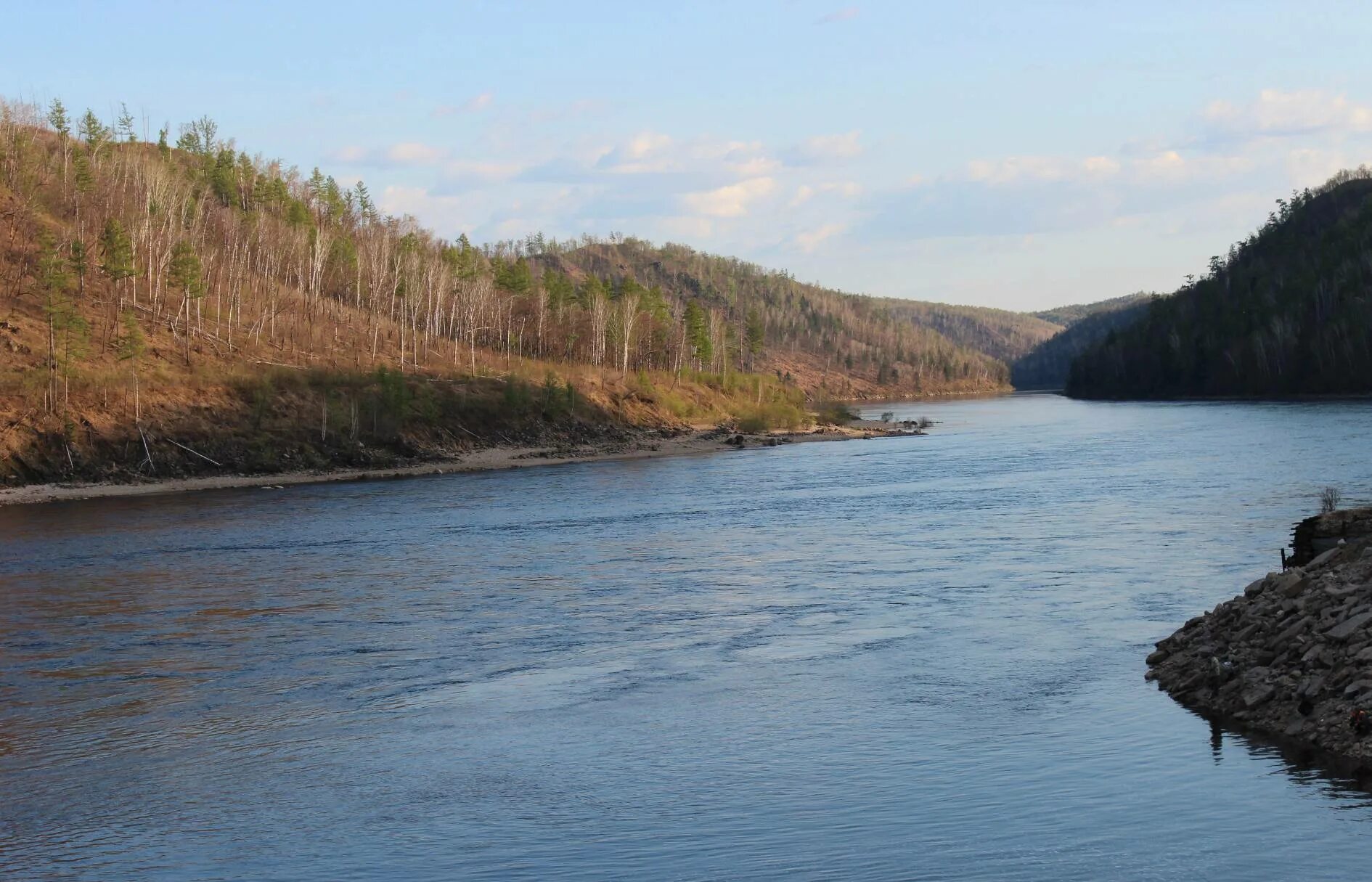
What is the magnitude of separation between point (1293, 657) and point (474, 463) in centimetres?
7481

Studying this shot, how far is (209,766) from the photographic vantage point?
→ 17938 mm

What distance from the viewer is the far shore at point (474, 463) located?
6944 cm

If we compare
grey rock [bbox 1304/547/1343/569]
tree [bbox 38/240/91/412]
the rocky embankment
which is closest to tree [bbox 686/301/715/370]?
tree [bbox 38/240/91/412]

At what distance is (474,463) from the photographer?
3506 inches

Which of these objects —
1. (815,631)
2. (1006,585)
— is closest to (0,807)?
(815,631)

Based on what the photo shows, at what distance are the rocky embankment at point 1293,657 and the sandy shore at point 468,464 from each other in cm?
6410

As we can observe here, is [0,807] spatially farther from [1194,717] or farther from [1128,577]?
[1128,577]

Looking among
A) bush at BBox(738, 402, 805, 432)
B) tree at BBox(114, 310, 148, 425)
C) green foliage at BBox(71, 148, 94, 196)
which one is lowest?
bush at BBox(738, 402, 805, 432)

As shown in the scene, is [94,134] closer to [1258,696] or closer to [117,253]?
[117,253]

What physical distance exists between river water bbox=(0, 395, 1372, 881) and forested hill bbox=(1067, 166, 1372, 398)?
112 metres

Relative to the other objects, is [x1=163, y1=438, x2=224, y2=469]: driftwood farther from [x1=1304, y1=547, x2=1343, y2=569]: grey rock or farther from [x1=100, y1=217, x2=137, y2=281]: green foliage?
[x1=1304, y1=547, x2=1343, y2=569]: grey rock

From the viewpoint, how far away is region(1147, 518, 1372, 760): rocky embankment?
1683 centimetres

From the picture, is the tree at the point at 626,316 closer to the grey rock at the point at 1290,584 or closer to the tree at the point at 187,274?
the tree at the point at 187,274

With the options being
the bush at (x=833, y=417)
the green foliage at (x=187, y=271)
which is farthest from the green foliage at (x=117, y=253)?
the bush at (x=833, y=417)
